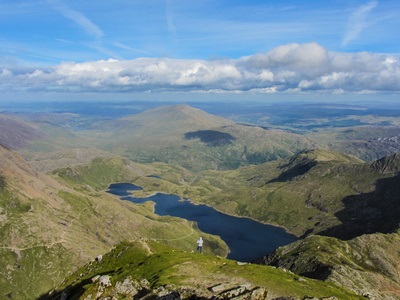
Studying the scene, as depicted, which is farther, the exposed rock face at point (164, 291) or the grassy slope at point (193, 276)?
the grassy slope at point (193, 276)

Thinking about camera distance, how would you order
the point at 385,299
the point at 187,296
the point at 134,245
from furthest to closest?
1. the point at 385,299
2. the point at 134,245
3. the point at 187,296

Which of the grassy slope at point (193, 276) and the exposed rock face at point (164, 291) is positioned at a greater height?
the exposed rock face at point (164, 291)

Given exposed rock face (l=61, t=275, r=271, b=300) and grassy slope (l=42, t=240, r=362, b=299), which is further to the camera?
grassy slope (l=42, t=240, r=362, b=299)

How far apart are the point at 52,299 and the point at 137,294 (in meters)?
64.7

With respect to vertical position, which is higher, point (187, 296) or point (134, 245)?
point (187, 296)

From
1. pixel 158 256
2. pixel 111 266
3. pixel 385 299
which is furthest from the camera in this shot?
pixel 385 299

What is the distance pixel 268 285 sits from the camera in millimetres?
94875

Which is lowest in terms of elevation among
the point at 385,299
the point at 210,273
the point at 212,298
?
the point at 385,299

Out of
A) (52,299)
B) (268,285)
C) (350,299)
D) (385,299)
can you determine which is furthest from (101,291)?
(385,299)

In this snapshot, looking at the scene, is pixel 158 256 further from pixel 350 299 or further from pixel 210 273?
pixel 350 299

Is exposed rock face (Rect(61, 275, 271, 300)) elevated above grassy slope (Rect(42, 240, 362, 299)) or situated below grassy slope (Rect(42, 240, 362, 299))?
above

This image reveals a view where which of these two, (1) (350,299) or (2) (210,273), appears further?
(1) (350,299)

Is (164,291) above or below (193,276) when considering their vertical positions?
above

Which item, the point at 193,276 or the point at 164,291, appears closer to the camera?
the point at 164,291
